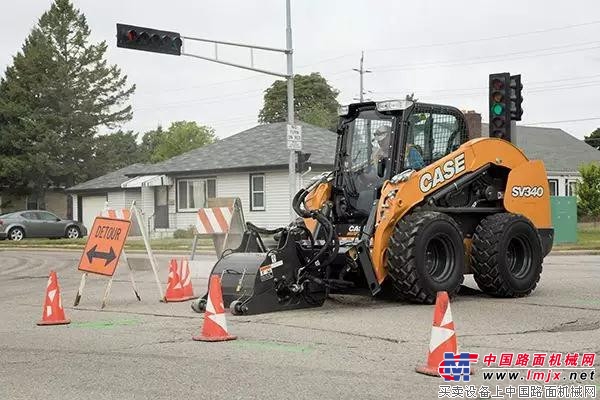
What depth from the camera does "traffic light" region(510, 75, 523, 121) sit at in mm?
14398

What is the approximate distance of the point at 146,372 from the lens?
7.28 meters

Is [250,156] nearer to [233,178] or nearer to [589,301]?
[233,178]

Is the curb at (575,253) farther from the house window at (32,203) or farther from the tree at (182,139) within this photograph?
the tree at (182,139)

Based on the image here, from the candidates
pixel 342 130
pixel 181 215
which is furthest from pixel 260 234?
pixel 181 215

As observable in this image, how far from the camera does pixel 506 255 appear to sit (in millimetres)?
11844

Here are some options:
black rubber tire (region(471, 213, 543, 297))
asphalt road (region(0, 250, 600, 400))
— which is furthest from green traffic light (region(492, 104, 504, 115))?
asphalt road (region(0, 250, 600, 400))

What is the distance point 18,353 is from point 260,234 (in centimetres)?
424

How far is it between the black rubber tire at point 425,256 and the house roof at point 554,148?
118ft

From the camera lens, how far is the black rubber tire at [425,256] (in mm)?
10602

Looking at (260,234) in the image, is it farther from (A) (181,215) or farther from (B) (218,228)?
(A) (181,215)

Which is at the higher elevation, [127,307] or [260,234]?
[260,234]

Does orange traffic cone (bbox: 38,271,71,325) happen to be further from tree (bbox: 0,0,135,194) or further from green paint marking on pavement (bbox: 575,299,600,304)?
tree (bbox: 0,0,135,194)

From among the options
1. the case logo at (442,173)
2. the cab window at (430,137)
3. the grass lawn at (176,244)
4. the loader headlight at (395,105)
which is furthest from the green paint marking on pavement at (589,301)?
the grass lawn at (176,244)

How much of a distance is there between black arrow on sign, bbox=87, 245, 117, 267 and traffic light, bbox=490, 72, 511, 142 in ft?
21.5
